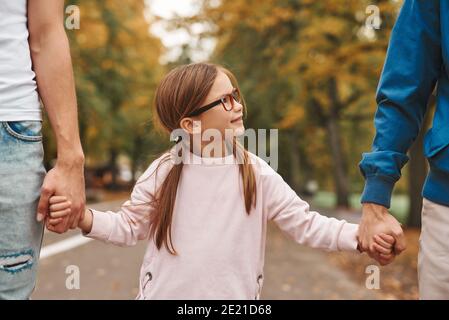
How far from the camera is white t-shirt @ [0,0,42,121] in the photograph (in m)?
2.09

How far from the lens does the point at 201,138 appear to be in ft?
8.67

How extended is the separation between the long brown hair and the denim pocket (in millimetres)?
590

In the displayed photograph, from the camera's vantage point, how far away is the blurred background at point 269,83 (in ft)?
27.2

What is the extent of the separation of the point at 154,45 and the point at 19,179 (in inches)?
1147

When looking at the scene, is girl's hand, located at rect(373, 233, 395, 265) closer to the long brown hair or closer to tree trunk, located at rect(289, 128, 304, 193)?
the long brown hair

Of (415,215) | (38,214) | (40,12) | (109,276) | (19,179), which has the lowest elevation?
(415,215)

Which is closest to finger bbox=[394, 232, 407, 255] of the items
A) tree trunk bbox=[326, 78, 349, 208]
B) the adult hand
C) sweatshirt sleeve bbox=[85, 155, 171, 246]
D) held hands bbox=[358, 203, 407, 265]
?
held hands bbox=[358, 203, 407, 265]

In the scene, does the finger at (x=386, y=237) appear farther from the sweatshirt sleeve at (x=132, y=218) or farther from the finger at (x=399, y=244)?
the sweatshirt sleeve at (x=132, y=218)

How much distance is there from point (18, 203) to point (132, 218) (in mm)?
584

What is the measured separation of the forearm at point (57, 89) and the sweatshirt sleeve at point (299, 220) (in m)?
0.76

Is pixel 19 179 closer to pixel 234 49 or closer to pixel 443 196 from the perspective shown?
pixel 443 196

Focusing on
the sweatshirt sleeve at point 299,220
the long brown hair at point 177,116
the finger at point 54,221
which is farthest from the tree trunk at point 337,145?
the finger at point 54,221
